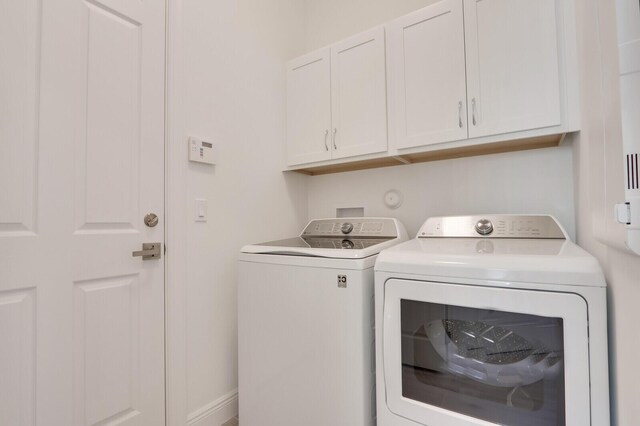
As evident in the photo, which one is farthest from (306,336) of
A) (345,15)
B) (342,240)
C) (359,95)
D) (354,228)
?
(345,15)

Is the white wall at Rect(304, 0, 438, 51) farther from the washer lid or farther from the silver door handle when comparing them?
the silver door handle

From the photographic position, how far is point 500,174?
Result: 5.55ft

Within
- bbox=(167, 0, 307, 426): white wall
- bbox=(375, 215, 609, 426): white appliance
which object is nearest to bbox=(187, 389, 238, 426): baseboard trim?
bbox=(167, 0, 307, 426): white wall

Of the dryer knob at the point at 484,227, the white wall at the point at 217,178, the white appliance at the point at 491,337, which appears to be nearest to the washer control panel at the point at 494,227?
the dryer knob at the point at 484,227

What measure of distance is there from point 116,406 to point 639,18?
1.92 metres

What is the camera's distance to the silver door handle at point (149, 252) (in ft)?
4.36

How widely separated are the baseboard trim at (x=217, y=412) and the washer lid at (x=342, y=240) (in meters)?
0.84

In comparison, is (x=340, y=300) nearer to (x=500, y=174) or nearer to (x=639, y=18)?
(x=639, y=18)

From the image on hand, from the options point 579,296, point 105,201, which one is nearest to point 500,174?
point 579,296

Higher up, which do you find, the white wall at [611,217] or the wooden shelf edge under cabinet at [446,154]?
the wooden shelf edge under cabinet at [446,154]

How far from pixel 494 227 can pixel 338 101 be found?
1.15m

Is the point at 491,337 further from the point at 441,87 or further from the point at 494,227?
the point at 441,87

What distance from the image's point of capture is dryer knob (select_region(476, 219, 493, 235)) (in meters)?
1.48

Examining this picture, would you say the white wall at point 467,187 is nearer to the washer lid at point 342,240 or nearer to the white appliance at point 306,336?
the washer lid at point 342,240
